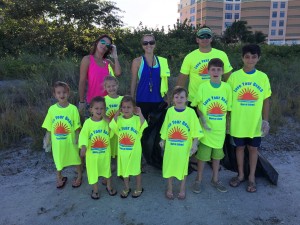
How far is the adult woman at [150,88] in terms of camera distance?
3.79m

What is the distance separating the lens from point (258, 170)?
393 cm

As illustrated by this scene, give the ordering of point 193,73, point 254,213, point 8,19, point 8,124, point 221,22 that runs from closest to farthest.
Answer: point 254,213 → point 193,73 → point 8,124 → point 8,19 → point 221,22

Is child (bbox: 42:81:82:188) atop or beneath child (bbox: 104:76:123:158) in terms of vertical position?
beneath

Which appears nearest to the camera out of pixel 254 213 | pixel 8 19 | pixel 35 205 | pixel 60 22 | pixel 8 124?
pixel 254 213

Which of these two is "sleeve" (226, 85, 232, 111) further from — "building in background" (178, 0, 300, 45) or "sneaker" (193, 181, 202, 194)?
"building in background" (178, 0, 300, 45)

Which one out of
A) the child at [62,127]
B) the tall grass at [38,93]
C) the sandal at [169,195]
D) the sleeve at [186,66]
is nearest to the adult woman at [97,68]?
the child at [62,127]

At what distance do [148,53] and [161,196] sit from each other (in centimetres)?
191

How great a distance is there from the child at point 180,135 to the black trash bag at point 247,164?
2.31 feet

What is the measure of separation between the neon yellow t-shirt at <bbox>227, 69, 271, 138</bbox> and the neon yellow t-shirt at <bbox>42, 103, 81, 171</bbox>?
6.80 feet

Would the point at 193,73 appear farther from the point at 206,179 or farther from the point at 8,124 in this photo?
the point at 8,124

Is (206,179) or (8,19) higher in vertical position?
(8,19)

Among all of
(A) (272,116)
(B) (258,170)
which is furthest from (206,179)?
(A) (272,116)

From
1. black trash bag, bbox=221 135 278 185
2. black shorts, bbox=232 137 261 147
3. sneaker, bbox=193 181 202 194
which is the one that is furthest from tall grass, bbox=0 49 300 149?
sneaker, bbox=193 181 202 194

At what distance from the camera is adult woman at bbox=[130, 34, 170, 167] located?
379 centimetres
